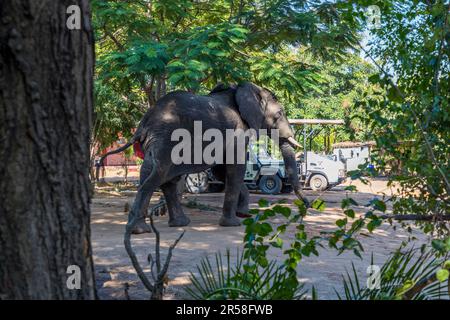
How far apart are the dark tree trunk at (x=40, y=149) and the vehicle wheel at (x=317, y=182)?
756 inches

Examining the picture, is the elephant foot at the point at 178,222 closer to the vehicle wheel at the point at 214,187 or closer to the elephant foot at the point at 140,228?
the elephant foot at the point at 140,228

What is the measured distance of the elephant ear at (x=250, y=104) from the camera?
1084 cm

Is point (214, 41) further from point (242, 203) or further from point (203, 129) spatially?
point (242, 203)

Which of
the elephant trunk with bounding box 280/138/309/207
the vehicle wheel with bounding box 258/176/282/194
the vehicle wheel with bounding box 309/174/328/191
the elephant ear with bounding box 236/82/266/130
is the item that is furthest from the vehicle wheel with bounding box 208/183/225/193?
the elephant ear with bounding box 236/82/266/130

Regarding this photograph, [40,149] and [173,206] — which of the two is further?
[173,206]

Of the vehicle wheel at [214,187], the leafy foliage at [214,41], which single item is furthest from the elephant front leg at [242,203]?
the vehicle wheel at [214,187]

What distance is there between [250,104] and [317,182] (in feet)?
37.4

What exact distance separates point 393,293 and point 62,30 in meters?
2.45

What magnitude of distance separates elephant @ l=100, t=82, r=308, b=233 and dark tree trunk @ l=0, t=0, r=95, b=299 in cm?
562

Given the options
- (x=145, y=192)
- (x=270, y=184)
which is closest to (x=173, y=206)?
(x=145, y=192)

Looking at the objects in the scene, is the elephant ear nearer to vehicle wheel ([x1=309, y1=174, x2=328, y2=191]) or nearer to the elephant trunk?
the elephant trunk

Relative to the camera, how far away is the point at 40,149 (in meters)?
2.70

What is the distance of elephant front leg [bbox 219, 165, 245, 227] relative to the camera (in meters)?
10.4

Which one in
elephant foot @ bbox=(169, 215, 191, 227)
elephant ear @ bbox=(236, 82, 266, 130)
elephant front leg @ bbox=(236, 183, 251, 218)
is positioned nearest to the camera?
elephant foot @ bbox=(169, 215, 191, 227)
